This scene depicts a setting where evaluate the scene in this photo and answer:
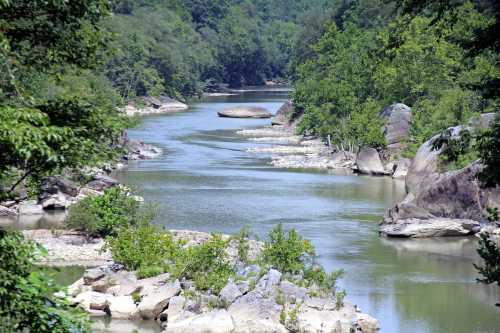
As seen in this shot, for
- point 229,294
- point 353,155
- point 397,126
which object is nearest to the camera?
point 229,294

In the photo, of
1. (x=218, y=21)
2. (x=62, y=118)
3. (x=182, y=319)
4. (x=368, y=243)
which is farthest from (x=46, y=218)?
(x=218, y=21)

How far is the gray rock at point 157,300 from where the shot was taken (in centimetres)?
2528

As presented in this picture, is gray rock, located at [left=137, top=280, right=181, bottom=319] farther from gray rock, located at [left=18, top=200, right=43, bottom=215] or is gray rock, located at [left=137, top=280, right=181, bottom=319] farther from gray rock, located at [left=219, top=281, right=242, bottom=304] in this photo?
gray rock, located at [left=18, top=200, right=43, bottom=215]

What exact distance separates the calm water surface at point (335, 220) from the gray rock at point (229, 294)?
198 cm

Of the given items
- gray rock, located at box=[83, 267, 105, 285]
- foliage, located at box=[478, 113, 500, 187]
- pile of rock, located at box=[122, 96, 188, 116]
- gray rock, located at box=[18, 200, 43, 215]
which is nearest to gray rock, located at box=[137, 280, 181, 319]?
gray rock, located at box=[83, 267, 105, 285]

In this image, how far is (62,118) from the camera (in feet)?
41.1

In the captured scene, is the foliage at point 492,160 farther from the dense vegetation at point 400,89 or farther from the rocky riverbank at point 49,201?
the dense vegetation at point 400,89

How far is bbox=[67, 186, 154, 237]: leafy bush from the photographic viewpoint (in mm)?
34438

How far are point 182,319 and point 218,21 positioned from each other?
15429 cm

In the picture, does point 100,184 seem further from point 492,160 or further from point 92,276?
point 492,160

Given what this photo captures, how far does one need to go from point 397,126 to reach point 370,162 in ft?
14.6

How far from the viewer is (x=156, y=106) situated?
353 ft

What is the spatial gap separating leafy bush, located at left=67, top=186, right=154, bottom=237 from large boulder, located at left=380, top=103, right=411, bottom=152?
29817 millimetres

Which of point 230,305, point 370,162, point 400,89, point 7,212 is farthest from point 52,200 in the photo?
point 400,89
